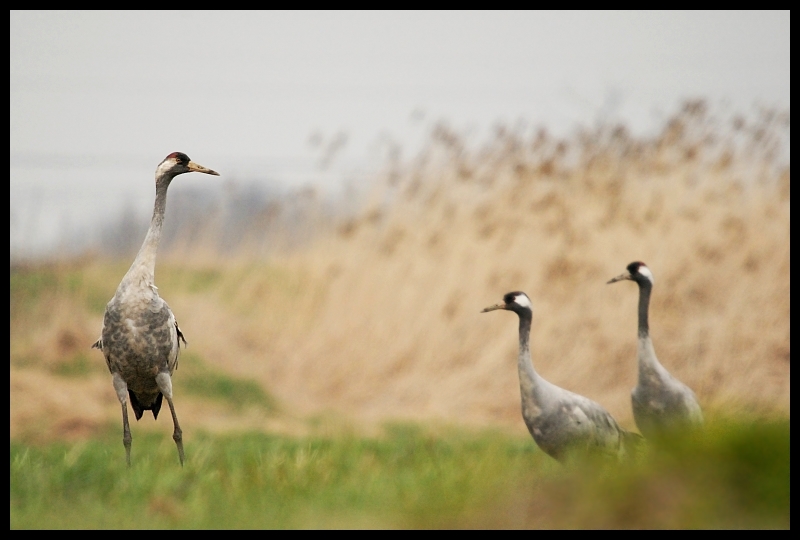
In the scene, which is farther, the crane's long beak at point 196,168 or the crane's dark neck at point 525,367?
the crane's dark neck at point 525,367

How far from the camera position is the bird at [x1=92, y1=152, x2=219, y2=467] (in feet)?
20.0

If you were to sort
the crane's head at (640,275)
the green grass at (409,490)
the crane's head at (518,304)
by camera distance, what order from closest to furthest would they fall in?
1. the green grass at (409,490)
2. the crane's head at (518,304)
3. the crane's head at (640,275)

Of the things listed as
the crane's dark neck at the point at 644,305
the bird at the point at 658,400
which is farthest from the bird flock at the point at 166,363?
the crane's dark neck at the point at 644,305

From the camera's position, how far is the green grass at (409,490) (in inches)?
183

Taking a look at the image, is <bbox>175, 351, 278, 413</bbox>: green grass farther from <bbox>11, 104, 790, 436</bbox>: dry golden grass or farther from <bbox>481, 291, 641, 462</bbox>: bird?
<bbox>481, 291, 641, 462</bbox>: bird

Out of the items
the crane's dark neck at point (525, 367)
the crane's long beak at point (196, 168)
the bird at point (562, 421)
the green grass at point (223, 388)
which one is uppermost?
the crane's long beak at point (196, 168)

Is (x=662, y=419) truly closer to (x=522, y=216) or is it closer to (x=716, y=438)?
(x=716, y=438)

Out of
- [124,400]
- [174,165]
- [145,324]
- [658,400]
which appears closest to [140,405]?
[124,400]

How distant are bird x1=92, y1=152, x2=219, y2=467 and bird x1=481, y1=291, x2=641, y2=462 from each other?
2.07 meters

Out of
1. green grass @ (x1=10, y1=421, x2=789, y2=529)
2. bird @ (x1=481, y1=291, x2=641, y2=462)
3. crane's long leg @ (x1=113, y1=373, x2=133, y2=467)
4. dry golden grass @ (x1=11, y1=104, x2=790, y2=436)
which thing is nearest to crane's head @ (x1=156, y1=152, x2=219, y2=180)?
crane's long leg @ (x1=113, y1=373, x2=133, y2=467)

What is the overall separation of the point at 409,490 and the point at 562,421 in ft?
4.03

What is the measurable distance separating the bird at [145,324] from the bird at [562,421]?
207cm

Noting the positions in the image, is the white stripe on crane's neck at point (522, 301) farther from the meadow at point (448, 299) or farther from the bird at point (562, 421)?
the meadow at point (448, 299)

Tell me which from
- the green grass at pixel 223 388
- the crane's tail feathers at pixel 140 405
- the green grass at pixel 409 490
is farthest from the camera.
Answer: the green grass at pixel 223 388
